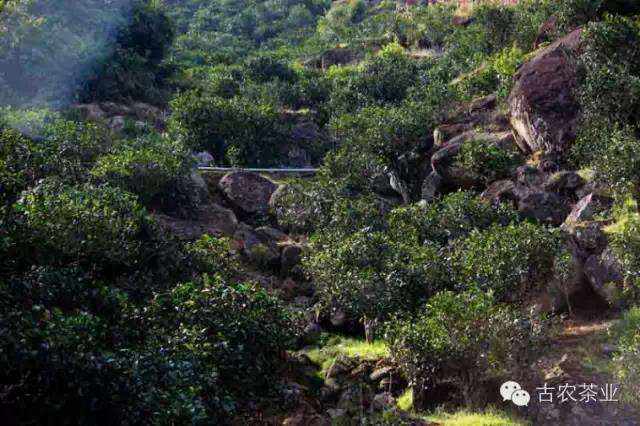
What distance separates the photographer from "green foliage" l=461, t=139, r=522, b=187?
99.4 ft

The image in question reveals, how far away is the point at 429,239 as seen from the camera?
2447 cm

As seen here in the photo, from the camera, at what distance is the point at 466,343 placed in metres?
16.3

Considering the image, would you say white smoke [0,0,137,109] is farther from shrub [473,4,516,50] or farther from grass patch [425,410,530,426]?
grass patch [425,410,530,426]

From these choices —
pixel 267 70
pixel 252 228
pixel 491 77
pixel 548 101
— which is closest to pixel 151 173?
pixel 252 228

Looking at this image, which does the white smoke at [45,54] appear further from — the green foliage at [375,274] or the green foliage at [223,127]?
the green foliage at [375,274]

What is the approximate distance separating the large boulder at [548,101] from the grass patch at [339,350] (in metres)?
11.8

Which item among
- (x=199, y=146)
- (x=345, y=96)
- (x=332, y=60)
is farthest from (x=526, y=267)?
(x=332, y=60)

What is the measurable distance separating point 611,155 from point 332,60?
141 feet

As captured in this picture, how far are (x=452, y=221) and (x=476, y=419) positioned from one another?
30.7 feet

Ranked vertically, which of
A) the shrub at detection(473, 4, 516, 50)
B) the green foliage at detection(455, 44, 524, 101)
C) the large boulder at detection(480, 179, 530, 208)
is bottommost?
the large boulder at detection(480, 179, 530, 208)

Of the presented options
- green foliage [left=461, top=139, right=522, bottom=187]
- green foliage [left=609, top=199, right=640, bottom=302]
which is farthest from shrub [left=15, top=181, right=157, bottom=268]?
green foliage [left=461, top=139, right=522, bottom=187]

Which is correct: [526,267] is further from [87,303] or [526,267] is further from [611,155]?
[87,303]

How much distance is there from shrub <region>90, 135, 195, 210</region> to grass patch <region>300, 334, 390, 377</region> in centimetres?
862

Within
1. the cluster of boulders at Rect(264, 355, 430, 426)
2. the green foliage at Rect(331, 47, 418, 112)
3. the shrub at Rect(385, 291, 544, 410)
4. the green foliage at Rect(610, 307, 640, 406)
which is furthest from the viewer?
the green foliage at Rect(331, 47, 418, 112)
